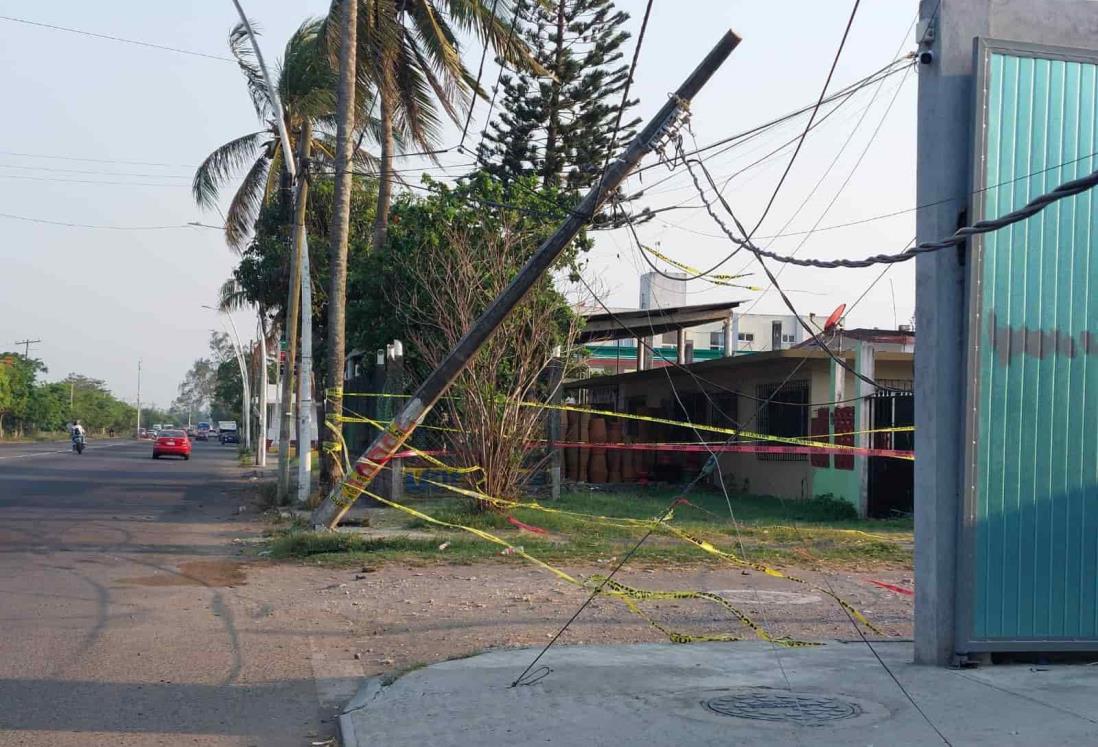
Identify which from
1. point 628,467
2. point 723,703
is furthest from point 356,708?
point 628,467

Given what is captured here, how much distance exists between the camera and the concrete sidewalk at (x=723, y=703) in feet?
19.4

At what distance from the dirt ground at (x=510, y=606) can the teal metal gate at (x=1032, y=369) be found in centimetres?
199

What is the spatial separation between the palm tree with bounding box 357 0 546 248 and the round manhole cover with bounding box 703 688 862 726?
16751mm

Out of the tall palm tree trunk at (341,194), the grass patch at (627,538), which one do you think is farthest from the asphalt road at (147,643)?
the tall palm tree trunk at (341,194)

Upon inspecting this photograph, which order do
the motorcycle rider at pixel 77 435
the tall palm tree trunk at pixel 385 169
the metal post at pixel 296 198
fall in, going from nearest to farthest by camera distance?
1. the metal post at pixel 296 198
2. the tall palm tree trunk at pixel 385 169
3. the motorcycle rider at pixel 77 435

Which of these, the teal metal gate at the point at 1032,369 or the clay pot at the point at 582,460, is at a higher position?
the teal metal gate at the point at 1032,369

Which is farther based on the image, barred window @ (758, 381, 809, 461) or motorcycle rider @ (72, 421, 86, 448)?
motorcycle rider @ (72, 421, 86, 448)

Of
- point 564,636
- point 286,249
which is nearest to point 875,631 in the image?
point 564,636

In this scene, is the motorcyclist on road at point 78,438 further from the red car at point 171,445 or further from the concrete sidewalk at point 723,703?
the concrete sidewalk at point 723,703

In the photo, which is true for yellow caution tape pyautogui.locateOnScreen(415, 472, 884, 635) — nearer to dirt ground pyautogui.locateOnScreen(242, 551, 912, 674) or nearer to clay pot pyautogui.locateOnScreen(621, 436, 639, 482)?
dirt ground pyautogui.locateOnScreen(242, 551, 912, 674)

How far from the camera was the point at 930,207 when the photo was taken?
7652 millimetres

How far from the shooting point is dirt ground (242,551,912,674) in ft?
29.8

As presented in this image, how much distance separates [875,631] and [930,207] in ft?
12.2

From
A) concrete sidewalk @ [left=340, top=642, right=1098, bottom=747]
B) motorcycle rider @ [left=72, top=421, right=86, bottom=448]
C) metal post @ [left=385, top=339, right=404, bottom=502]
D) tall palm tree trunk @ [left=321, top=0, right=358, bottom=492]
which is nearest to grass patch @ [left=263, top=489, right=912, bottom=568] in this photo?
metal post @ [left=385, top=339, right=404, bottom=502]
